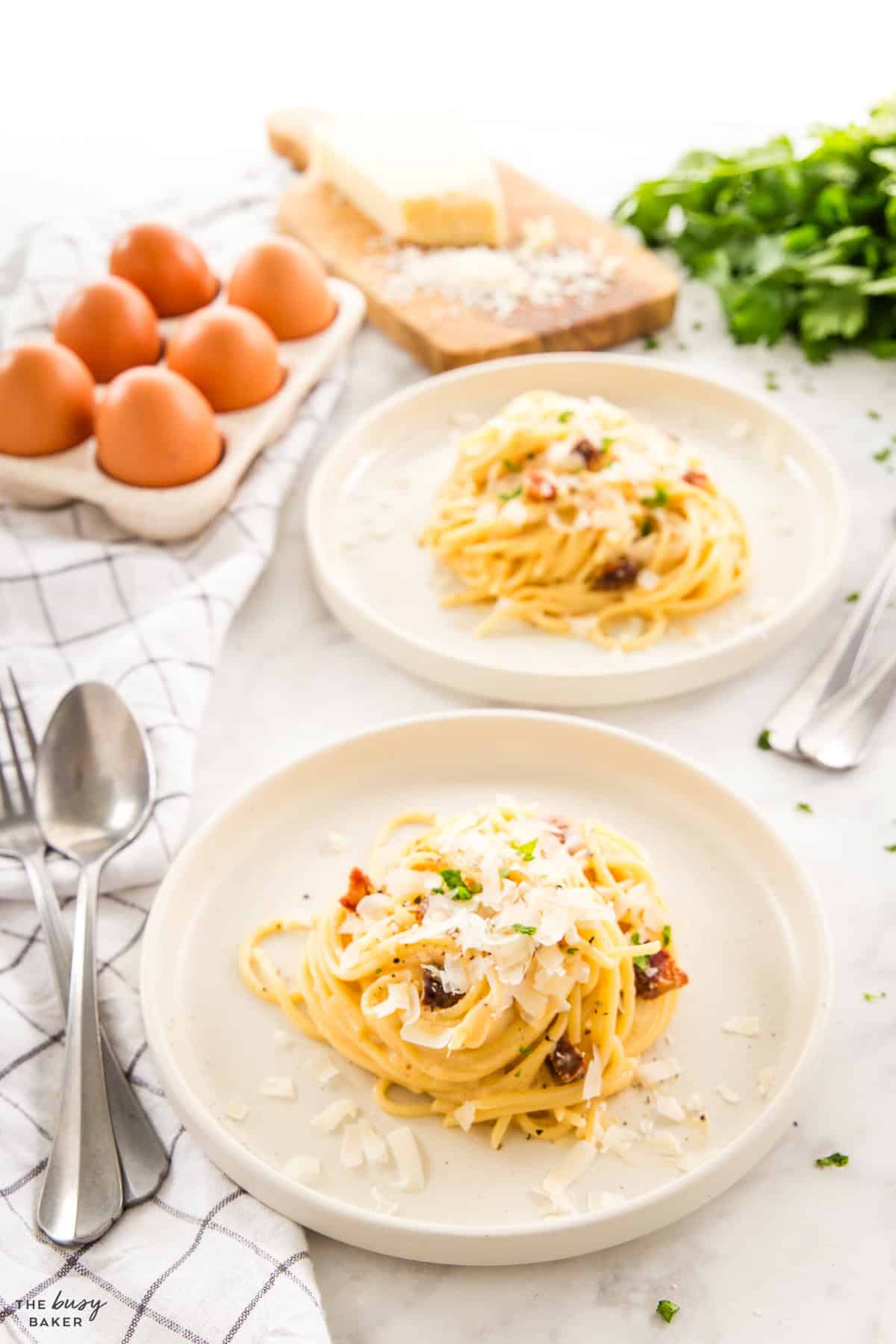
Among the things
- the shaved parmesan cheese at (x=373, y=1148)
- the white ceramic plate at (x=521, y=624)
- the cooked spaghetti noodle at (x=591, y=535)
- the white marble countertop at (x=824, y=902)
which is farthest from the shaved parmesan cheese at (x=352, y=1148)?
the cooked spaghetti noodle at (x=591, y=535)

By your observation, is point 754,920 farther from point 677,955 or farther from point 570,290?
point 570,290

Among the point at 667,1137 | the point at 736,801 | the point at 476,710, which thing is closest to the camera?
the point at 667,1137

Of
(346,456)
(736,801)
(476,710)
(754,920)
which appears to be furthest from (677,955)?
(346,456)

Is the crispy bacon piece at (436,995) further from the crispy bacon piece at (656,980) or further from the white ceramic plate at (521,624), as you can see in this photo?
the white ceramic plate at (521,624)

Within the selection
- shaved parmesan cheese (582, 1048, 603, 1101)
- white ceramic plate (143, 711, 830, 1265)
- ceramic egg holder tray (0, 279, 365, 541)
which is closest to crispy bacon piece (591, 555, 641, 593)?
white ceramic plate (143, 711, 830, 1265)

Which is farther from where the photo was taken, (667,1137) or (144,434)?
(144,434)

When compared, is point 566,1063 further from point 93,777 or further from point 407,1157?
point 93,777

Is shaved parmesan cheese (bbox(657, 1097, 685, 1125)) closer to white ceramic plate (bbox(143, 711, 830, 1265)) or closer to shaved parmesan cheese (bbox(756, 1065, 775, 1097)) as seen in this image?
white ceramic plate (bbox(143, 711, 830, 1265))
